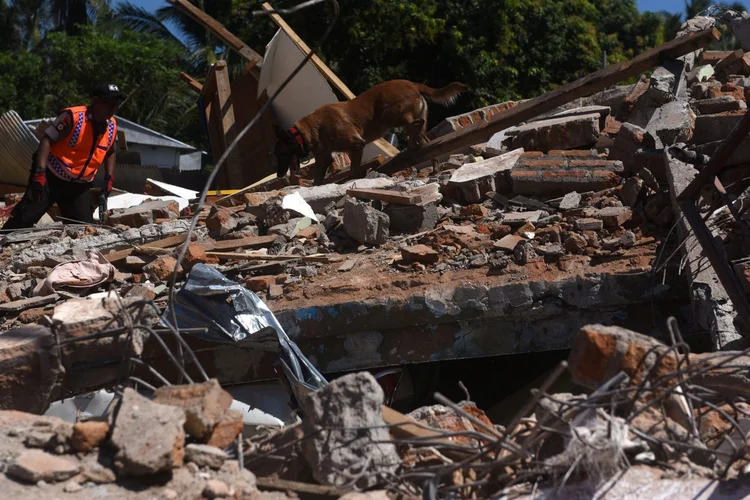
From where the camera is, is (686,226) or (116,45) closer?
(686,226)

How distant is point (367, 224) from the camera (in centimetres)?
638

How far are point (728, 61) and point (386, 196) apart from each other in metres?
6.28

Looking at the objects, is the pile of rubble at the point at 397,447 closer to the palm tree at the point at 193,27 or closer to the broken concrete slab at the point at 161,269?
the broken concrete slab at the point at 161,269

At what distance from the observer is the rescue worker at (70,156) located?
7.41 m

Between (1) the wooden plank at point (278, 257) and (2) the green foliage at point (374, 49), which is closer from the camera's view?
(1) the wooden plank at point (278, 257)

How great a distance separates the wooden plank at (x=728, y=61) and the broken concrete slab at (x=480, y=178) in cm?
474

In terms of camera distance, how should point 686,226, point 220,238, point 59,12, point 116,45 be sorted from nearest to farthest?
point 686,226
point 220,238
point 116,45
point 59,12

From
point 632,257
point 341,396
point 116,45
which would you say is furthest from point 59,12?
point 341,396

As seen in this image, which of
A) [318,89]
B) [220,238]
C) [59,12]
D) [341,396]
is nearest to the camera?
[341,396]

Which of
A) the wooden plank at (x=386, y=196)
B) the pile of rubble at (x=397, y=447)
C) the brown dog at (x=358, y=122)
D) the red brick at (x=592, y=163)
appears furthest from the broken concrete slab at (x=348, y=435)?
the brown dog at (x=358, y=122)

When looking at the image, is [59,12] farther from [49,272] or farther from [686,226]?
[686,226]

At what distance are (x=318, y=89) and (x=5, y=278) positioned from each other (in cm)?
657

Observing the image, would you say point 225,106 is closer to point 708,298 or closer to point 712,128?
point 712,128

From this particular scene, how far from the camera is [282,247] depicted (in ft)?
21.2
